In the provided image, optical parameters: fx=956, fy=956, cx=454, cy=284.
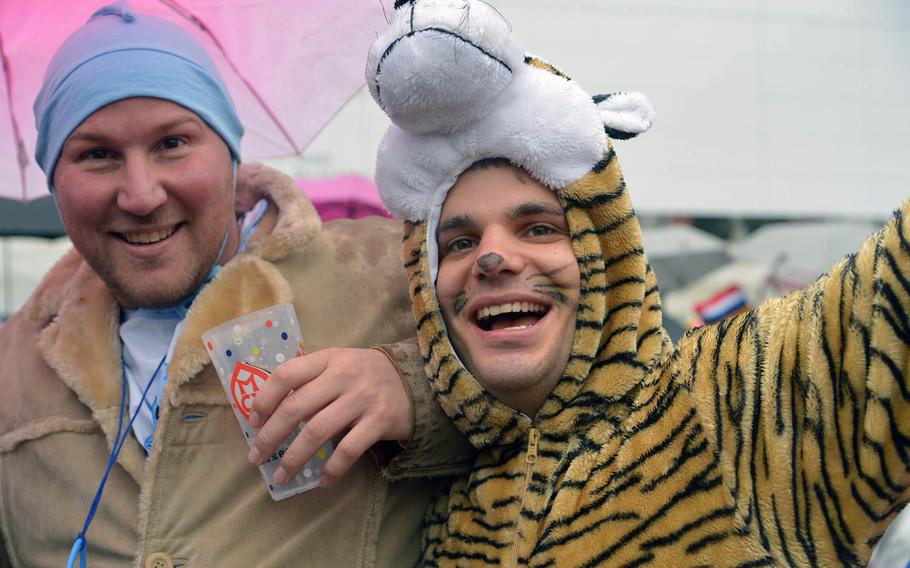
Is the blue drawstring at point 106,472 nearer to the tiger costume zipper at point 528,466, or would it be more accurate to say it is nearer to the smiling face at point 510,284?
the smiling face at point 510,284

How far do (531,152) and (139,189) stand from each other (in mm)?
924

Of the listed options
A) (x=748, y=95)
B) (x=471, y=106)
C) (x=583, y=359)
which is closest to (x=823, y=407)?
(x=583, y=359)

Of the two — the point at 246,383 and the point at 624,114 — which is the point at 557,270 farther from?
the point at 246,383

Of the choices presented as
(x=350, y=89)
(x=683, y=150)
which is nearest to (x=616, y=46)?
(x=683, y=150)

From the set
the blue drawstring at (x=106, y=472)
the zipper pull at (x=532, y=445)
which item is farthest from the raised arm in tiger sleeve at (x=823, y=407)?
the blue drawstring at (x=106, y=472)

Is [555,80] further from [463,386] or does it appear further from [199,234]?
[199,234]

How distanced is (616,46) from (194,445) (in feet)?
21.4

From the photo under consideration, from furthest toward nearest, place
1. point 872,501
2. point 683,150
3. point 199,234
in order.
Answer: point 683,150
point 199,234
point 872,501

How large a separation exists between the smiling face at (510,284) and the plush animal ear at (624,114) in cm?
20

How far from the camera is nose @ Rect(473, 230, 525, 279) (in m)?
1.84

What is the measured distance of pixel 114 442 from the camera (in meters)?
2.20

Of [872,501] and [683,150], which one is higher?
[683,150]

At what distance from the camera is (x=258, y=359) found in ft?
6.34

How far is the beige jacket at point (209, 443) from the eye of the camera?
2.09 m
